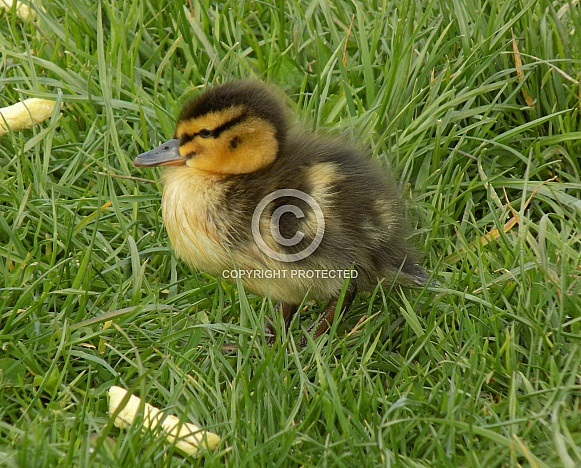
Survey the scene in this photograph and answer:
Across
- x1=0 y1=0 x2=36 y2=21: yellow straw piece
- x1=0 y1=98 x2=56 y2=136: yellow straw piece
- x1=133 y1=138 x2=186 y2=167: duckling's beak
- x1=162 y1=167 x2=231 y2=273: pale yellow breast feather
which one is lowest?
x1=162 y1=167 x2=231 y2=273: pale yellow breast feather

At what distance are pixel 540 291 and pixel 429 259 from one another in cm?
49

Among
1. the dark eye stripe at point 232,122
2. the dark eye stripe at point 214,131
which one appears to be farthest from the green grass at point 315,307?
the dark eye stripe at point 232,122

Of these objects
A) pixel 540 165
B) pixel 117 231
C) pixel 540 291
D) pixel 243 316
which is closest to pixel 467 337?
pixel 540 291

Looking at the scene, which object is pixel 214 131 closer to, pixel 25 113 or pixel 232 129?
pixel 232 129

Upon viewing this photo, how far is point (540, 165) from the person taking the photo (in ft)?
11.7

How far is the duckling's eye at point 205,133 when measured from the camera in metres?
2.91

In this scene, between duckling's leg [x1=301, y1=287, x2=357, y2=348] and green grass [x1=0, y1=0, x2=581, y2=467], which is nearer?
green grass [x1=0, y1=0, x2=581, y2=467]

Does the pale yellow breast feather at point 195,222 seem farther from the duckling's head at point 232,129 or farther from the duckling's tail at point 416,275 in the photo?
the duckling's tail at point 416,275

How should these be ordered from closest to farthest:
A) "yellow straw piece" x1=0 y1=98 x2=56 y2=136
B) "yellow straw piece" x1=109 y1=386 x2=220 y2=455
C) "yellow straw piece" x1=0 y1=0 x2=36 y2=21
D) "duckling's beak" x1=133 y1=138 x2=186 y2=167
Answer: "yellow straw piece" x1=109 y1=386 x2=220 y2=455 → "duckling's beak" x1=133 y1=138 x2=186 y2=167 → "yellow straw piece" x1=0 y1=98 x2=56 y2=136 → "yellow straw piece" x1=0 y1=0 x2=36 y2=21

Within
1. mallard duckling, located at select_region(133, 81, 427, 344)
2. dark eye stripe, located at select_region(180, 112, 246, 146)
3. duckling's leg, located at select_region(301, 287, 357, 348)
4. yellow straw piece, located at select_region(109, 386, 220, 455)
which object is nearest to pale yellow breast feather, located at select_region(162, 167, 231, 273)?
mallard duckling, located at select_region(133, 81, 427, 344)

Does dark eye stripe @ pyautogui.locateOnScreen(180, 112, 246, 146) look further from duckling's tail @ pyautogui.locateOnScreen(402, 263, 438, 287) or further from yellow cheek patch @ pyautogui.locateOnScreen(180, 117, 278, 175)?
duckling's tail @ pyautogui.locateOnScreen(402, 263, 438, 287)

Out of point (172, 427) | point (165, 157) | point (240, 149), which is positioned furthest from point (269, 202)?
point (172, 427)

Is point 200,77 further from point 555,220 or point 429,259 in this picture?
point 555,220

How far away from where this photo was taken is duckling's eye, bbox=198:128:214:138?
2906 mm
